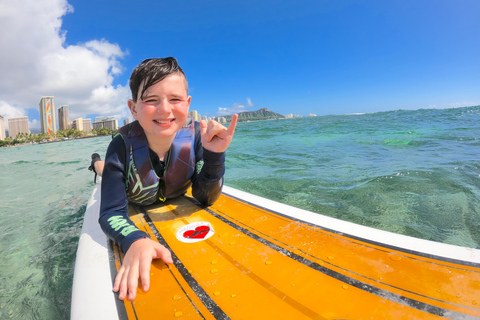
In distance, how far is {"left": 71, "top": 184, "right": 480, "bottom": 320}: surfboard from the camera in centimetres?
87

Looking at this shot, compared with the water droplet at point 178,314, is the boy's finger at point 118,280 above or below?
above

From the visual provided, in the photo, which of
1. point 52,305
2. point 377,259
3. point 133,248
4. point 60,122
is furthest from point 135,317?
point 60,122

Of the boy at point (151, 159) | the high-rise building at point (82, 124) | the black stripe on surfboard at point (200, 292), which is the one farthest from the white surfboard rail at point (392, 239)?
the high-rise building at point (82, 124)

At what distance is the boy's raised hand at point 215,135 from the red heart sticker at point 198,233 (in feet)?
1.81

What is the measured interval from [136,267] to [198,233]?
1.56 feet

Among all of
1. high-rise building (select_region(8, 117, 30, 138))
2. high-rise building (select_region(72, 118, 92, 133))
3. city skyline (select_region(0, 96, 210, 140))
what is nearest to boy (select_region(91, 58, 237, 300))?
city skyline (select_region(0, 96, 210, 140))

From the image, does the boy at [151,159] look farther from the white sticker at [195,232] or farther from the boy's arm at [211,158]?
the white sticker at [195,232]

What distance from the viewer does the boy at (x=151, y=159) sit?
3.88 feet

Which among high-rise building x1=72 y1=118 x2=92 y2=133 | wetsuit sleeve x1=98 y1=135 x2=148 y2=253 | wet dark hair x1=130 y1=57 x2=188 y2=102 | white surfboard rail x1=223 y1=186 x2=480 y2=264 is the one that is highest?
high-rise building x1=72 y1=118 x2=92 y2=133

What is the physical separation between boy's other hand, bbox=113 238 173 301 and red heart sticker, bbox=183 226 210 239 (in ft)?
0.95

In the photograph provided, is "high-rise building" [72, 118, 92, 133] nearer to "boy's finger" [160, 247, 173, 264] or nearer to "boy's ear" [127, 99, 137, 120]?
"boy's ear" [127, 99, 137, 120]

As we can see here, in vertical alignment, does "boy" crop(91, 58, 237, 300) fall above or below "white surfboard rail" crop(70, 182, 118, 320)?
above

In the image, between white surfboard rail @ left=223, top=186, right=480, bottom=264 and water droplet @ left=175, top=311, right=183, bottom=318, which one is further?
white surfboard rail @ left=223, top=186, right=480, bottom=264

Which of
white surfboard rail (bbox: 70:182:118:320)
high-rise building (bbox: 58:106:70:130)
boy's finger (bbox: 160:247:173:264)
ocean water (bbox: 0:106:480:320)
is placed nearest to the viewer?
white surfboard rail (bbox: 70:182:118:320)
